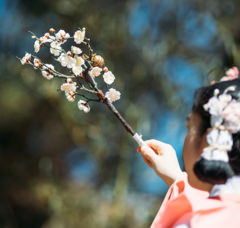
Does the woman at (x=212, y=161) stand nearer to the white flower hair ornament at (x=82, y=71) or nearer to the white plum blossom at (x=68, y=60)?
the white flower hair ornament at (x=82, y=71)

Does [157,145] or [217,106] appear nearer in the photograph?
[217,106]

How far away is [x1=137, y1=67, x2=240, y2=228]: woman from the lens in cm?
79

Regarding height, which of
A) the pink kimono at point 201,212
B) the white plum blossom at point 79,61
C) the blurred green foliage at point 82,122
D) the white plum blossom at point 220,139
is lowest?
the pink kimono at point 201,212

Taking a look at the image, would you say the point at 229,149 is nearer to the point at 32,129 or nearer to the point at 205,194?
the point at 205,194

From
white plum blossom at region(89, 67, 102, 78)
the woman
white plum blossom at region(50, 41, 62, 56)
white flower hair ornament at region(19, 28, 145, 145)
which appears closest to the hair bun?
the woman

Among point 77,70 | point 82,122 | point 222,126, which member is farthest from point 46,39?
point 82,122

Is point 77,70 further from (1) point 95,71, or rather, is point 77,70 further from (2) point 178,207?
(2) point 178,207

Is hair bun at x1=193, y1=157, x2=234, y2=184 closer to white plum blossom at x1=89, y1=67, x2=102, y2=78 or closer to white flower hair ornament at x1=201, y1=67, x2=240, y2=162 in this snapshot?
white flower hair ornament at x1=201, y1=67, x2=240, y2=162

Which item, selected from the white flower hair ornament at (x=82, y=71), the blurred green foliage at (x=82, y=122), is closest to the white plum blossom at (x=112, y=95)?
the white flower hair ornament at (x=82, y=71)

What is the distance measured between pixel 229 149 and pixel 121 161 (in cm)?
345

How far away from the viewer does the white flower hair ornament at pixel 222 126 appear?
0.79m

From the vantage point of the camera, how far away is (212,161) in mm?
783

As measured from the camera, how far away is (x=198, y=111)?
0.90 meters

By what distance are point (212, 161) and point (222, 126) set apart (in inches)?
3.0
